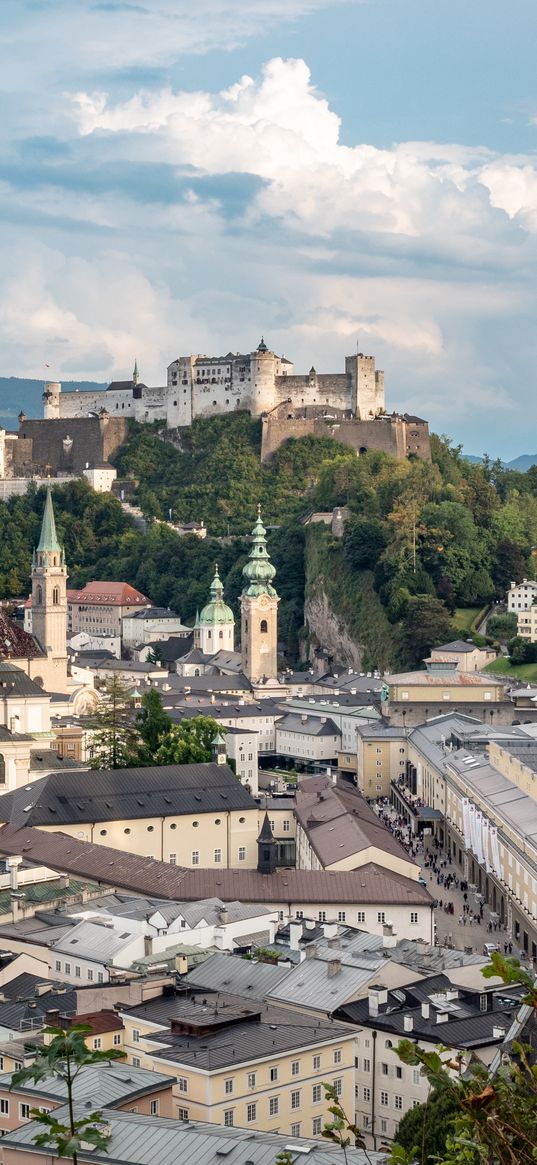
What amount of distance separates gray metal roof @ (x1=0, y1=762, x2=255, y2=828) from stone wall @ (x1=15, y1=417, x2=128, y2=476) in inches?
3085

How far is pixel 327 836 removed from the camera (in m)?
53.9

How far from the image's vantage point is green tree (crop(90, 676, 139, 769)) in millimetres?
68125

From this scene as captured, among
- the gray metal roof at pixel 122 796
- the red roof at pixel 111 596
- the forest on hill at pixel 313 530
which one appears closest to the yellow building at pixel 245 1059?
the gray metal roof at pixel 122 796

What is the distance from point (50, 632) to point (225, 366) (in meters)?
46.1

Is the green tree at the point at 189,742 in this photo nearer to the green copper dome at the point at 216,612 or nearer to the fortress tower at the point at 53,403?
the green copper dome at the point at 216,612

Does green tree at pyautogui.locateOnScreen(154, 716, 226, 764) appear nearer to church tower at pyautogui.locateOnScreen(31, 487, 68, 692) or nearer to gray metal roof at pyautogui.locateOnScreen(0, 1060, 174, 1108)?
church tower at pyautogui.locateOnScreen(31, 487, 68, 692)

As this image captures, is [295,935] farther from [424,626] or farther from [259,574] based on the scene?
[259,574]

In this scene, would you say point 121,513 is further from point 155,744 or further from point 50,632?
point 155,744

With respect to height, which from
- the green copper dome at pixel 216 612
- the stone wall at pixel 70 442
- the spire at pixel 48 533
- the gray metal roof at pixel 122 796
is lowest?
the gray metal roof at pixel 122 796

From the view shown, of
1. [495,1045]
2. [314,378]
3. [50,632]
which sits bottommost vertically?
[495,1045]

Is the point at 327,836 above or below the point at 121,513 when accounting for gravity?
below

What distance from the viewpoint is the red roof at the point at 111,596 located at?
120m

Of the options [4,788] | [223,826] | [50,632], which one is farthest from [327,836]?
[50,632]

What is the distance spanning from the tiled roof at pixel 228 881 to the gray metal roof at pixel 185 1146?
1919 cm
